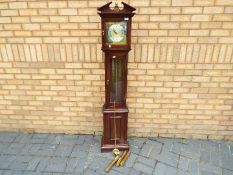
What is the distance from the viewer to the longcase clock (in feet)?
10.3

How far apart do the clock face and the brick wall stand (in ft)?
1.33

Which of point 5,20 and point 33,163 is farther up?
point 5,20

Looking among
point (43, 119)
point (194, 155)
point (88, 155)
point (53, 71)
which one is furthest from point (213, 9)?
point (43, 119)

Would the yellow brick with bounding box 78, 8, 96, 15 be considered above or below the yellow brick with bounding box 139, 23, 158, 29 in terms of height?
above

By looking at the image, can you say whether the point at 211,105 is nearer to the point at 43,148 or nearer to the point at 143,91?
the point at 143,91

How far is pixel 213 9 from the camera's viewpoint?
3.46m

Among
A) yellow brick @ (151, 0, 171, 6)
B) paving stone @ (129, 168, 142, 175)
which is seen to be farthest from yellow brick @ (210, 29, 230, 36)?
paving stone @ (129, 168, 142, 175)

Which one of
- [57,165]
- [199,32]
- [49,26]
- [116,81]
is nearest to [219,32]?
[199,32]

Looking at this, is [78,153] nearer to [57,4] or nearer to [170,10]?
[57,4]

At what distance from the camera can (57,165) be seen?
3613mm

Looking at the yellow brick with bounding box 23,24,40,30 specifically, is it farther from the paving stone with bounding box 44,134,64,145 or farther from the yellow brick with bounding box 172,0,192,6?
the yellow brick with bounding box 172,0,192,6

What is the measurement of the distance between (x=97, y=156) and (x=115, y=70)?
1.22m

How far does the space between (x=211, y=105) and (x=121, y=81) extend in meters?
1.40

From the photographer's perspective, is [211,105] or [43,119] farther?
[43,119]
